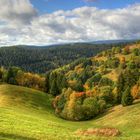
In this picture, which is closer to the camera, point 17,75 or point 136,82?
point 136,82

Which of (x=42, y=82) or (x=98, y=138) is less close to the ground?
(x=98, y=138)

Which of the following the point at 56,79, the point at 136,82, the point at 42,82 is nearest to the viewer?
the point at 136,82

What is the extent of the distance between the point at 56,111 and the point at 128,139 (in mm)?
64563

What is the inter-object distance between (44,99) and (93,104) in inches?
790

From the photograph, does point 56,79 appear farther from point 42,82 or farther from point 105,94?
point 105,94

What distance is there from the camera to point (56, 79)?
150 meters

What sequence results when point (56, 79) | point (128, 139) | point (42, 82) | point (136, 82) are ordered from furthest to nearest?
point (42, 82), point (56, 79), point (136, 82), point (128, 139)

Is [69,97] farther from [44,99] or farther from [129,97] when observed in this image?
[129,97]

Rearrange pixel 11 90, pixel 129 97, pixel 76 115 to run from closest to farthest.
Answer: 1. pixel 129 97
2. pixel 76 115
3. pixel 11 90

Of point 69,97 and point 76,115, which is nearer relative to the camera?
point 76,115

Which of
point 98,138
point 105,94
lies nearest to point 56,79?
point 105,94

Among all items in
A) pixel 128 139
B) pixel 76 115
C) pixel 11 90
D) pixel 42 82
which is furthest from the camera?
pixel 42 82

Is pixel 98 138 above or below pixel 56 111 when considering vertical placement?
above

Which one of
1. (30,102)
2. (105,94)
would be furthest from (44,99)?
(105,94)
